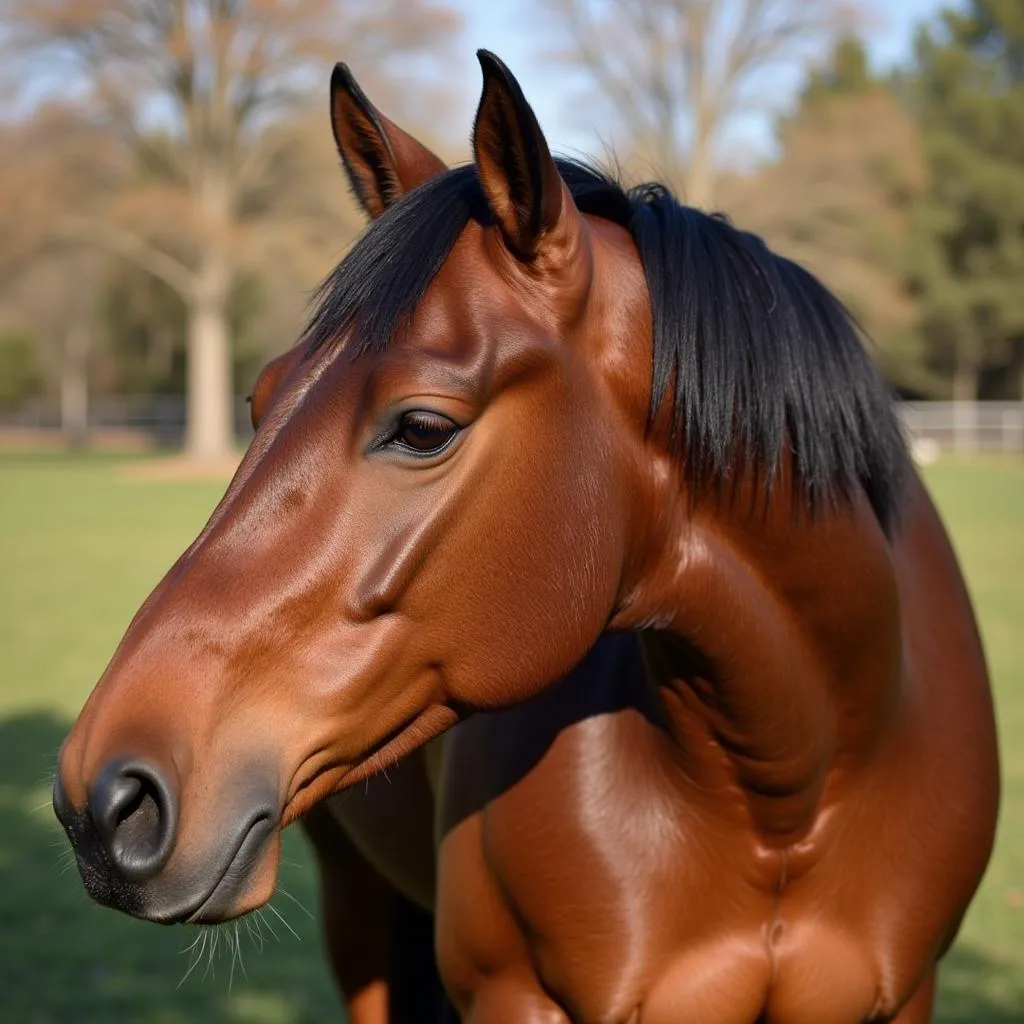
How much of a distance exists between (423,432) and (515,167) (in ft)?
1.28

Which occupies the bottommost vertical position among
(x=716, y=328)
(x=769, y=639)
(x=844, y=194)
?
(x=769, y=639)

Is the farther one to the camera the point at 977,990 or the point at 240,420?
the point at 240,420

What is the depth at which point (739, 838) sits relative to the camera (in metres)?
2.01

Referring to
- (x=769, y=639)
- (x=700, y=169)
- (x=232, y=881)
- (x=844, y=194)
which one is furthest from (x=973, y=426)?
(x=232, y=881)

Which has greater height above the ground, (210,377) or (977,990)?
(210,377)

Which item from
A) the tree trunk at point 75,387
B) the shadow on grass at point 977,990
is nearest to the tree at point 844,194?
the shadow on grass at point 977,990

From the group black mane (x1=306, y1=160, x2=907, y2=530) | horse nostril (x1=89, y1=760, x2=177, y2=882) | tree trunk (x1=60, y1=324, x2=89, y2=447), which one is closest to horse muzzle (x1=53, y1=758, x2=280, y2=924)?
horse nostril (x1=89, y1=760, x2=177, y2=882)

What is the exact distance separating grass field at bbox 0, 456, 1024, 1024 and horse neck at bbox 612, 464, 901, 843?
3.60ft

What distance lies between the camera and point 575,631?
5.52ft

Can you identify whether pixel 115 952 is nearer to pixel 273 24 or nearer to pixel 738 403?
pixel 738 403

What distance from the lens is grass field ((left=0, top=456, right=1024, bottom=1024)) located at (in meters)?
4.03

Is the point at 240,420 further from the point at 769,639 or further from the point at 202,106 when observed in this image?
the point at 769,639

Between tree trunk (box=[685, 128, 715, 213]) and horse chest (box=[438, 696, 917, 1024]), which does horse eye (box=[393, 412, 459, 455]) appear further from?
tree trunk (box=[685, 128, 715, 213])

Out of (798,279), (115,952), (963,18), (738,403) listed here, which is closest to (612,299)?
(738,403)
